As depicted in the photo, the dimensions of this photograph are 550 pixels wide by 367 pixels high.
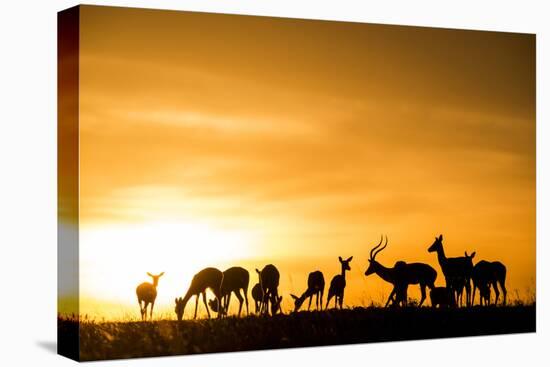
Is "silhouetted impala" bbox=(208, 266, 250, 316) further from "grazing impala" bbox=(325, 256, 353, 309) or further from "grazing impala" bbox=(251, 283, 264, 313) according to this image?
"grazing impala" bbox=(325, 256, 353, 309)

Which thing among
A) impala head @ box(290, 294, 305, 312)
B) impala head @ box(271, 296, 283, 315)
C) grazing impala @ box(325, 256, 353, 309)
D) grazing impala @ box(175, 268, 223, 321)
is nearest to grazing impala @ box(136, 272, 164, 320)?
grazing impala @ box(175, 268, 223, 321)

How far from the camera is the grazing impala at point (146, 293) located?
11797mm

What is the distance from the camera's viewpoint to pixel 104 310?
38.1ft

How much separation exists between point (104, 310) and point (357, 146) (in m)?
2.82

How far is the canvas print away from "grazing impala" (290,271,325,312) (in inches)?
0.6

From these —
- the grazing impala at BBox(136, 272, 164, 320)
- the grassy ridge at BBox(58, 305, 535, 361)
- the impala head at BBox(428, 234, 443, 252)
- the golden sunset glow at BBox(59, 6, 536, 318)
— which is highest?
the golden sunset glow at BBox(59, 6, 536, 318)

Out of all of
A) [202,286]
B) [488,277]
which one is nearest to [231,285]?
[202,286]

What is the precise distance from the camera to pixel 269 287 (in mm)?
12359

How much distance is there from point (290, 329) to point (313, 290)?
41cm

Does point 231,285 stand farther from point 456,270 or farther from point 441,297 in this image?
point 456,270

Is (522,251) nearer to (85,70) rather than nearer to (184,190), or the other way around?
(184,190)

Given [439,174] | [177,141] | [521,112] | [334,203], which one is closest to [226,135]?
[177,141]

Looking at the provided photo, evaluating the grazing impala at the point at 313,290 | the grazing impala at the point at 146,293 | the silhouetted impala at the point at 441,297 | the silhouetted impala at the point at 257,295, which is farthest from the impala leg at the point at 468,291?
the grazing impala at the point at 146,293

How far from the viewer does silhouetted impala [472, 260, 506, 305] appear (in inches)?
523
